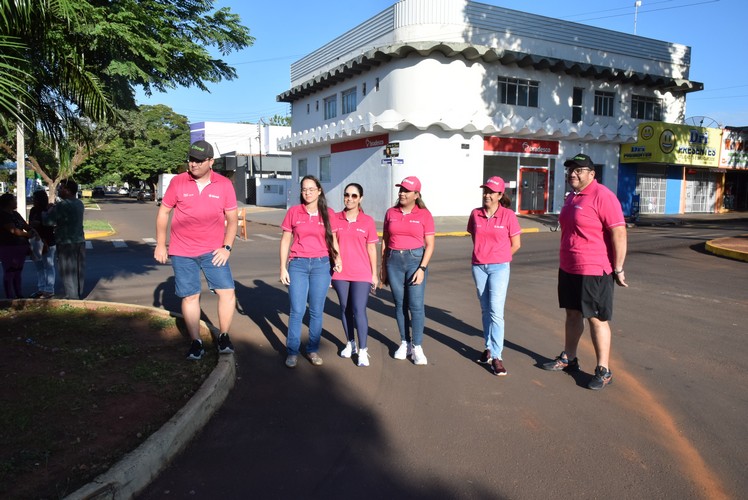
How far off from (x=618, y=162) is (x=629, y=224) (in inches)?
225

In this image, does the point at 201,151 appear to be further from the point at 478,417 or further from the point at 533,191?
the point at 533,191

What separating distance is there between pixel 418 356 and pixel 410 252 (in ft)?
3.31

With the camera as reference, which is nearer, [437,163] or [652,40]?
[437,163]

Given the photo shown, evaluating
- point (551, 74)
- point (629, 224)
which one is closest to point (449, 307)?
point (629, 224)

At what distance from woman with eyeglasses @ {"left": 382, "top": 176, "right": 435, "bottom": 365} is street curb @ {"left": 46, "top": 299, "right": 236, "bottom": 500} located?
1.75 m

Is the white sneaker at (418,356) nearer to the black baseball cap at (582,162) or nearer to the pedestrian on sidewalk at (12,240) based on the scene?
the black baseball cap at (582,162)

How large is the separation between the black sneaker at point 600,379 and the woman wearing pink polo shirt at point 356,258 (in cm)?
199

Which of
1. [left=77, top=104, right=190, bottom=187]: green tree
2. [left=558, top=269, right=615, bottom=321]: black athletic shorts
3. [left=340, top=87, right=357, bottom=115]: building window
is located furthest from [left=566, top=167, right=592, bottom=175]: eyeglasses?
[left=77, top=104, right=190, bottom=187]: green tree

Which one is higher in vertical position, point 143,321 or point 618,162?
point 618,162

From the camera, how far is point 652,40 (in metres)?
29.7

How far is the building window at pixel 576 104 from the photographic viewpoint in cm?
2738

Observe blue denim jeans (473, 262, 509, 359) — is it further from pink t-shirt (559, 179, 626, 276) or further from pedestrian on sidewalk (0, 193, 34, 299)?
pedestrian on sidewalk (0, 193, 34, 299)

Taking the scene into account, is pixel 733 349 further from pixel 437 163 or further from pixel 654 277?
pixel 437 163

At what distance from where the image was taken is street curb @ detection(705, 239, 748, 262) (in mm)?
12422
